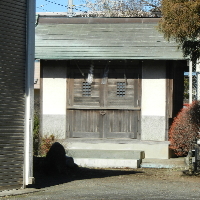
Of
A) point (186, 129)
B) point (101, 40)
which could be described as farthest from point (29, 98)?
point (101, 40)

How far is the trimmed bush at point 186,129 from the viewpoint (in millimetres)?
17375

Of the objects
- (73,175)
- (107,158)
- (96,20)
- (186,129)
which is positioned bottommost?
(73,175)

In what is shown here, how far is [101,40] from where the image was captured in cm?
2150

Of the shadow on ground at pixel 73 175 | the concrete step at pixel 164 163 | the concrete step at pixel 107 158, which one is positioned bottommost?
the shadow on ground at pixel 73 175

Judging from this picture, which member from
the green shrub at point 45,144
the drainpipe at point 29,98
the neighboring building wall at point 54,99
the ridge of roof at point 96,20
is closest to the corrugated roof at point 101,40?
the ridge of roof at point 96,20

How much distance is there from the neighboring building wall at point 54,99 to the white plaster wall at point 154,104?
3055 millimetres

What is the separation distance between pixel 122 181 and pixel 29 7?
16.9 feet

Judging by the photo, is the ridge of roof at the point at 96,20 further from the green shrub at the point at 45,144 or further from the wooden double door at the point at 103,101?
the green shrub at the point at 45,144

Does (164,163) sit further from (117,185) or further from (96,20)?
(96,20)

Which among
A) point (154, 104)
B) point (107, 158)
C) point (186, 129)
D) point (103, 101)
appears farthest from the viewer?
point (103, 101)

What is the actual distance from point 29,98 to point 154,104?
8.59 metres

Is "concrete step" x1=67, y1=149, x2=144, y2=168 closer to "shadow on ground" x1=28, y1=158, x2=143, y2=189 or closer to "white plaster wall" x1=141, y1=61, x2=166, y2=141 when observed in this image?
"shadow on ground" x1=28, y1=158, x2=143, y2=189

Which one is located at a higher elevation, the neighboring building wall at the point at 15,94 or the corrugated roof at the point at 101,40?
the corrugated roof at the point at 101,40

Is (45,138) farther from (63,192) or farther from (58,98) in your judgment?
(63,192)
